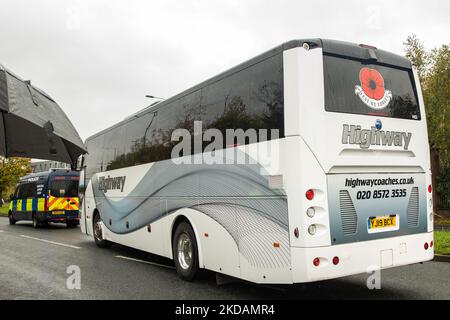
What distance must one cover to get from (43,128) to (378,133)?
4.27 m

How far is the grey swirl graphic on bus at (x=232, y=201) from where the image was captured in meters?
5.99

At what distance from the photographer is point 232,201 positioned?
690 centimetres

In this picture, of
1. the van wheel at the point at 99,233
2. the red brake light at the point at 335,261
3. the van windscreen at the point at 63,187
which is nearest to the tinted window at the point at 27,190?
the van windscreen at the point at 63,187

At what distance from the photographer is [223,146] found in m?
7.17

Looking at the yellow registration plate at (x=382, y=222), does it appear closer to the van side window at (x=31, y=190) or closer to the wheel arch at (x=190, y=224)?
the wheel arch at (x=190, y=224)

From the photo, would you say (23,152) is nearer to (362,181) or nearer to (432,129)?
(362,181)

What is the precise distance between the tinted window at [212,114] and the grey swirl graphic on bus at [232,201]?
Answer: 579 mm

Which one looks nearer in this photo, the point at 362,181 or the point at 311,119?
the point at 311,119

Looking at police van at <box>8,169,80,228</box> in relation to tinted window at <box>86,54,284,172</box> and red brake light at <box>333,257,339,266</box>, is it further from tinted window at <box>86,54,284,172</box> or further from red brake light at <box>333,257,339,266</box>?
red brake light at <box>333,257,339,266</box>

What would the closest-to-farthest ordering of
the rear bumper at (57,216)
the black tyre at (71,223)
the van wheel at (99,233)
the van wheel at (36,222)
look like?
1. the van wheel at (99,233)
2. the rear bumper at (57,216)
3. the van wheel at (36,222)
4. the black tyre at (71,223)

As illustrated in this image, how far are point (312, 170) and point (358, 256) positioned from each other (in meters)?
1.28

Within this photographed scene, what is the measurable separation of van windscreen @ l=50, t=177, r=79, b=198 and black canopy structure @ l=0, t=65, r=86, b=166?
17.5 m

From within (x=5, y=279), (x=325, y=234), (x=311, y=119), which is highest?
(x=311, y=119)

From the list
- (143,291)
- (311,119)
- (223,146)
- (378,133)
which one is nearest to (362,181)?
(378,133)
